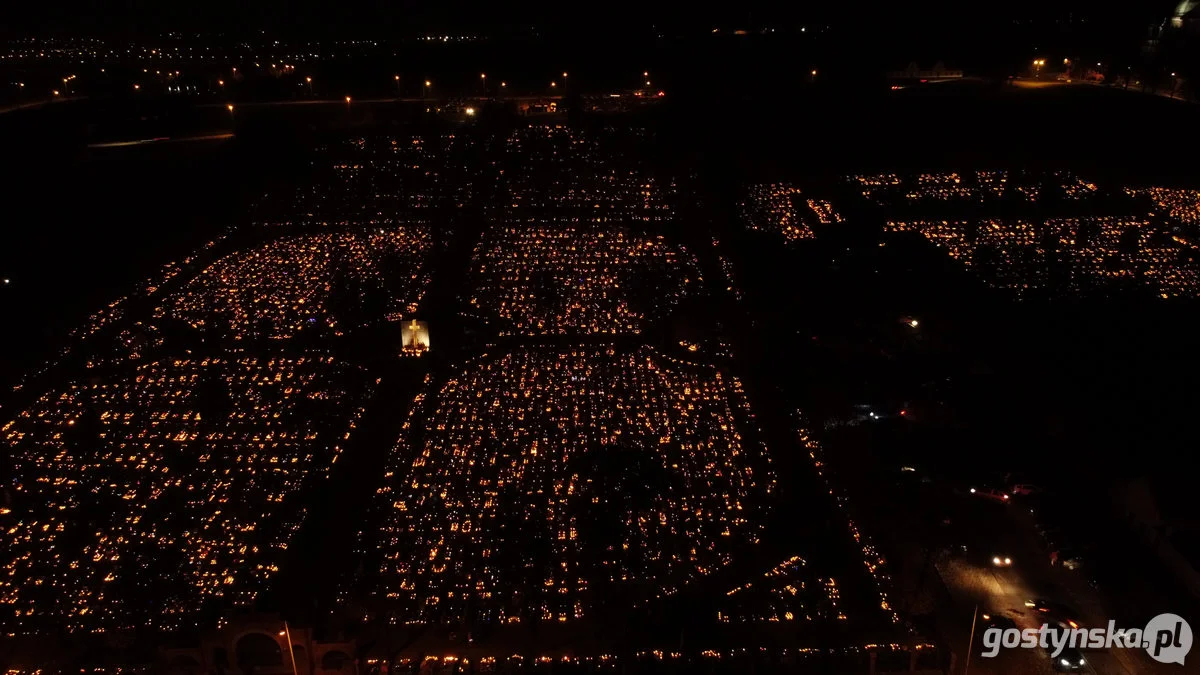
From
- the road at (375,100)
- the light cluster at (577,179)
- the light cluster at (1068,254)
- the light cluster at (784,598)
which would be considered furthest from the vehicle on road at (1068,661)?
the road at (375,100)

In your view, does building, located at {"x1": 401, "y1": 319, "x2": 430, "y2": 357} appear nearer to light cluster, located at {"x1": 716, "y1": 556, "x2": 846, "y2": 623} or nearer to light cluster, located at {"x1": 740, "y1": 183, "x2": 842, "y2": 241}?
light cluster, located at {"x1": 716, "y1": 556, "x2": 846, "y2": 623}

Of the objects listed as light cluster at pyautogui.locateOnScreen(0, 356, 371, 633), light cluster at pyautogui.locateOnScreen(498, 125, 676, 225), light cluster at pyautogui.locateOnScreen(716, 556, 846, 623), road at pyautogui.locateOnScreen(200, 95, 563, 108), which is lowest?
light cluster at pyautogui.locateOnScreen(716, 556, 846, 623)

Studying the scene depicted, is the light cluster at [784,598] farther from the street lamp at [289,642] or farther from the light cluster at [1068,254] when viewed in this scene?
the light cluster at [1068,254]

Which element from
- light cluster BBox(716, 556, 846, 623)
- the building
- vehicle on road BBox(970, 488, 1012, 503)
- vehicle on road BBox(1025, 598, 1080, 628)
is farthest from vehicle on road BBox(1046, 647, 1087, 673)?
the building

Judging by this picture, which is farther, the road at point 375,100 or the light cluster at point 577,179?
the road at point 375,100

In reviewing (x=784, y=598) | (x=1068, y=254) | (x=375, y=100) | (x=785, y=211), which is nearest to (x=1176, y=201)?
(x=1068, y=254)
